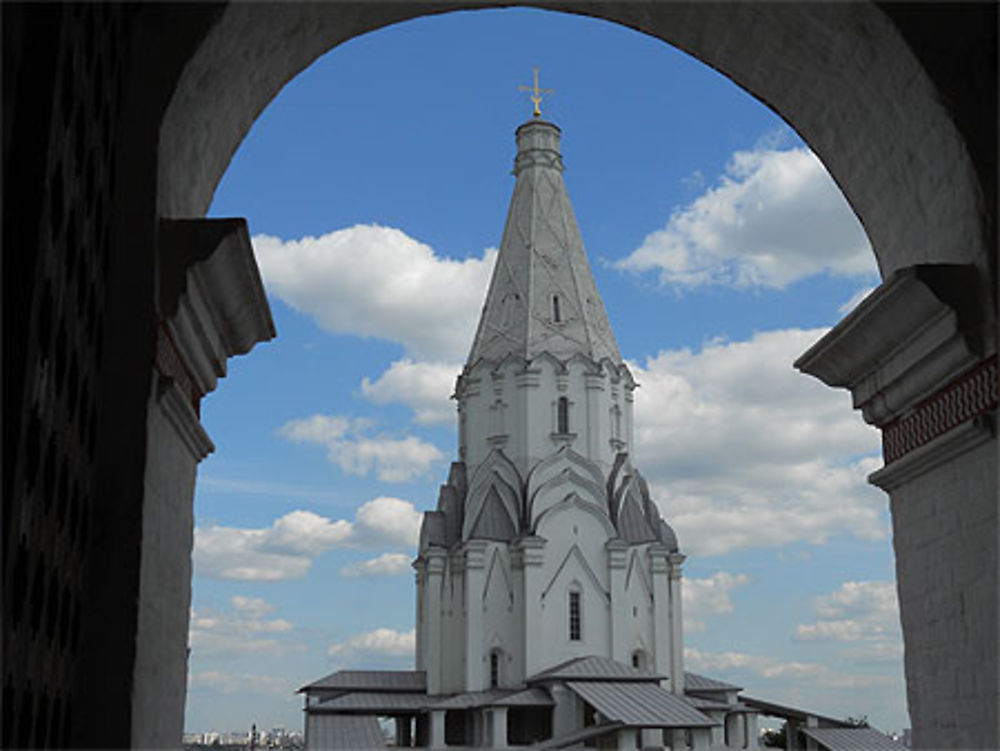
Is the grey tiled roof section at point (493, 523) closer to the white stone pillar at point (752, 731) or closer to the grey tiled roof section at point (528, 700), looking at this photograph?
the grey tiled roof section at point (528, 700)

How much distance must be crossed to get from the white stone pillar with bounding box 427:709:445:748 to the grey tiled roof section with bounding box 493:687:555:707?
288cm

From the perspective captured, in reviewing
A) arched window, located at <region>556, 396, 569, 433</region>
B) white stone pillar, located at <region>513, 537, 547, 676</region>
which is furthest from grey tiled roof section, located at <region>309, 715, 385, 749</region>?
arched window, located at <region>556, 396, 569, 433</region>

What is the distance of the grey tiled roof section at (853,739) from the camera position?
107 feet

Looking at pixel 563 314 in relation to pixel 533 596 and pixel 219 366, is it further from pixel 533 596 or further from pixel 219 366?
pixel 219 366

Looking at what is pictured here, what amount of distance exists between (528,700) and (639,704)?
3759mm

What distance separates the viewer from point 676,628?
39.7 m

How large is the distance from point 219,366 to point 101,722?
2.19 meters

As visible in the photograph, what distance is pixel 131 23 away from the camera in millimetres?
4988

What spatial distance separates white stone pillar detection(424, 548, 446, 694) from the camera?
39250mm

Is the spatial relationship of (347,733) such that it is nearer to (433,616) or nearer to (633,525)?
(433,616)

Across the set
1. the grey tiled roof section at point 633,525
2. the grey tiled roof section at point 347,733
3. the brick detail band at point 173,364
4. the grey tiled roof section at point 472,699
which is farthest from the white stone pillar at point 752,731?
the brick detail band at point 173,364

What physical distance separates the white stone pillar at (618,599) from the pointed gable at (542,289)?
663cm

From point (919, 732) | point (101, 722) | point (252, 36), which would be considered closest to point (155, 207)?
point (252, 36)

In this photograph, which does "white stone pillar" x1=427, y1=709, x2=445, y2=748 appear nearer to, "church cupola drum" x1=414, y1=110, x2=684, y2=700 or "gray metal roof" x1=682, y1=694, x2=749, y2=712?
"church cupola drum" x1=414, y1=110, x2=684, y2=700
